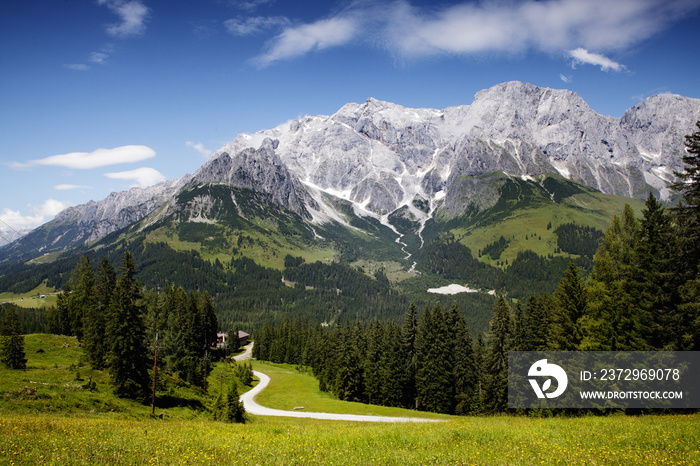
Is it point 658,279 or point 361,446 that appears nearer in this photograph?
point 361,446

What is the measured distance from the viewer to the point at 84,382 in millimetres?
38125

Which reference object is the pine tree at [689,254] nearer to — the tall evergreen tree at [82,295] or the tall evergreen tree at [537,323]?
the tall evergreen tree at [537,323]

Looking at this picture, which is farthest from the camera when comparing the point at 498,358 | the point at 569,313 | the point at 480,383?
the point at 480,383

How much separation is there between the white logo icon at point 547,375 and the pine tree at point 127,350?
4372 centimetres

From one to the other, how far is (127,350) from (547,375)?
4594 centimetres

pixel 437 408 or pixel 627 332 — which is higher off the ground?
pixel 627 332

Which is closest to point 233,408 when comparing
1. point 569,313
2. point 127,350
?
point 127,350

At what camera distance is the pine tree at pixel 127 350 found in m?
38.9

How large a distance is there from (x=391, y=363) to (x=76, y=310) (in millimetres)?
60399

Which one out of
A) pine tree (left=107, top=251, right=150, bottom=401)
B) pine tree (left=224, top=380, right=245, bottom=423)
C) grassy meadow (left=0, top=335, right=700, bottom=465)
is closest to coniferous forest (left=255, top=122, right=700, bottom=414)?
grassy meadow (left=0, top=335, right=700, bottom=465)

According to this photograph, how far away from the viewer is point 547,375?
37688 mm

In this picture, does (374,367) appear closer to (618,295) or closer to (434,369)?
(434,369)

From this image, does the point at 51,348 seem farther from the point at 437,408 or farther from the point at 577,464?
the point at 577,464

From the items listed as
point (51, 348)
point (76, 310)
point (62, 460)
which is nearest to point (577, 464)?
point (62, 460)
